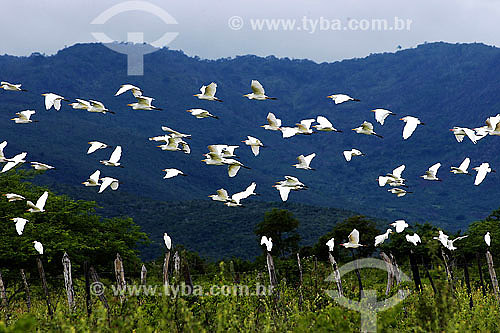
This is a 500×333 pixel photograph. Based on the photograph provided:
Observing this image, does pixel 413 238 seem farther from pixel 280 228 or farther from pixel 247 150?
pixel 247 150

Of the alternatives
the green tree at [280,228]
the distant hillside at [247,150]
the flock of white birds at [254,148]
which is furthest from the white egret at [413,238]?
the distant hillside at [247,150]

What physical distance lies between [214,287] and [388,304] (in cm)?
286

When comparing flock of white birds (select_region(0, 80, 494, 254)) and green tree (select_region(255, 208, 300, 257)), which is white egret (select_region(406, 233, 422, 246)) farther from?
green tree (select_region(255, 208, 300, 257))

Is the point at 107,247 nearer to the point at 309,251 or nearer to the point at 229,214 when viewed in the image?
the point at 309,251

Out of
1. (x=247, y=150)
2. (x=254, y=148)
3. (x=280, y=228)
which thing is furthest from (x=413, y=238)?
(x=247, y=150)

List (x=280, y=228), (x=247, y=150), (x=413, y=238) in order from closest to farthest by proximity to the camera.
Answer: (x=413, y=238) → (x=280, y=228) → (x=247, y=150)

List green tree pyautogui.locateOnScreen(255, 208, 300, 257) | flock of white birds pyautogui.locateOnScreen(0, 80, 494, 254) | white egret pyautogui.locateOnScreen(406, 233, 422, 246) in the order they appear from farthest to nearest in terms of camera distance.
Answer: green tree pyautogui.locateOnScreen(255, 208, 300, 257), white egret pyautogui.locateOnScreen(406, 233, 422, 246), flock of white birds pyautogui.locateOnScreen(0, 80, 494, 254)

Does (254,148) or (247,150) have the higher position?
(247,150)

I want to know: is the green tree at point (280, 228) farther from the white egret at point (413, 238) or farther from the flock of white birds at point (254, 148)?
the flock of white birds at point (254, 148)

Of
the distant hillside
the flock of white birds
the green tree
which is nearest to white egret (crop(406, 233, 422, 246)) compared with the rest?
the flock of white birds

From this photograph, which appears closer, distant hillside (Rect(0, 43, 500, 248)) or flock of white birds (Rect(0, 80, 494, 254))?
flock of white birds (Rect(0, 80, 494, 254))

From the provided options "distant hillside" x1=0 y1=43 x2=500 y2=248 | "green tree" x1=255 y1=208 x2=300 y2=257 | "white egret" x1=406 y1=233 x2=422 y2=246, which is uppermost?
"distant hillside" x1=0 y1=43 x2=500 y2=248

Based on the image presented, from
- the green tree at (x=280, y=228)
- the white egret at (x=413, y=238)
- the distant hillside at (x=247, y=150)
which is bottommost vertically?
the white egret at (x=413, y=238)

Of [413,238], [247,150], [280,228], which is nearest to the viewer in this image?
[413,238]
